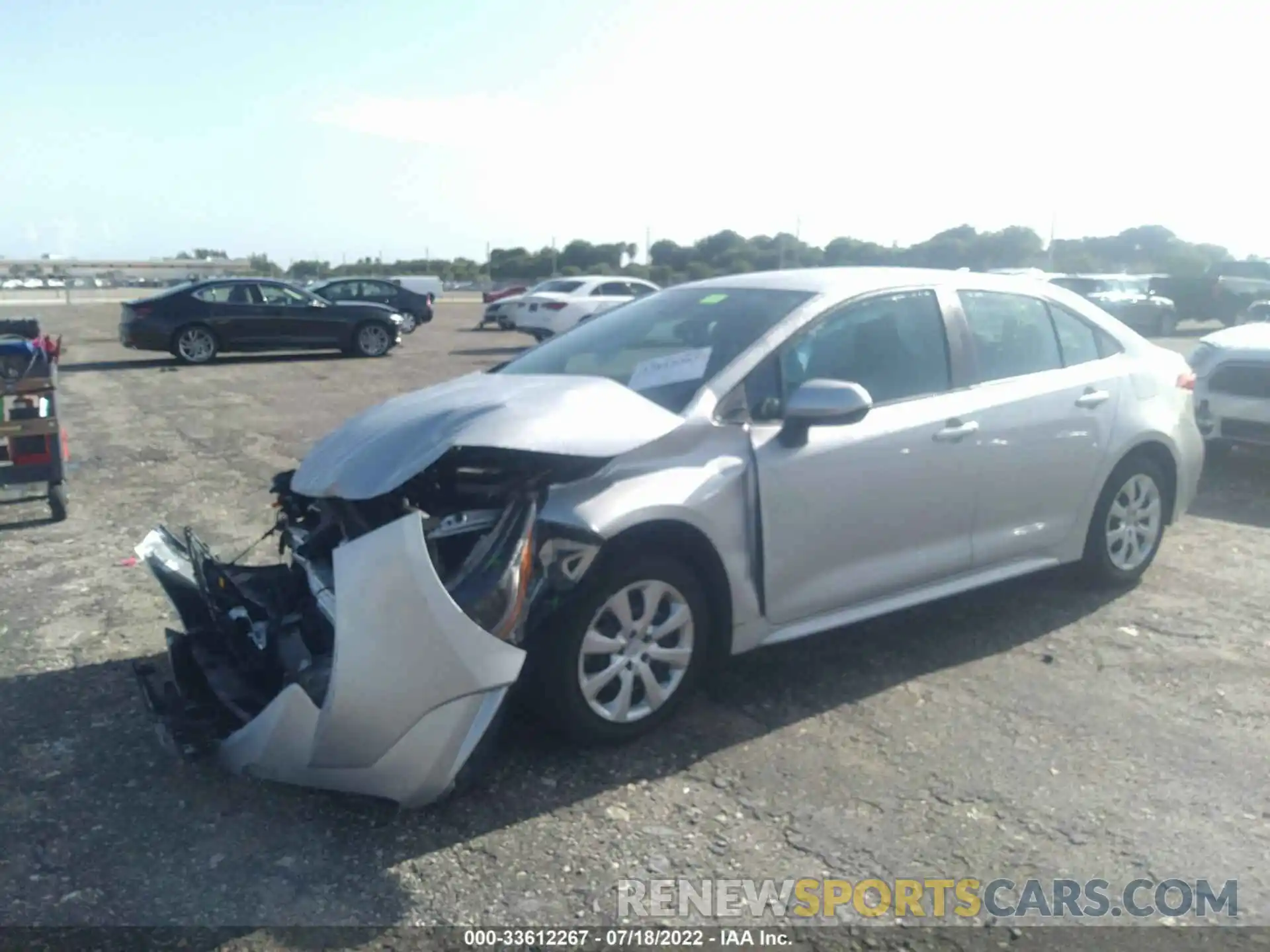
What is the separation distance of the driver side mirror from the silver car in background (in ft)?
18.6

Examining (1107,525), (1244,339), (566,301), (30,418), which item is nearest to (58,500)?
(30,418)

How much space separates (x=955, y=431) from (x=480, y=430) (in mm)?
2206

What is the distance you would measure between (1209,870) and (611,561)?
6.83 feet

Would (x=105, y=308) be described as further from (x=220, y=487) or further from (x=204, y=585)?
(x=204, y=585)

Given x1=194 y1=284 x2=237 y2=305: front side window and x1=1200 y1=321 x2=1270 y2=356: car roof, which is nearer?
x1=1200 y1=321 x2=1270 y2=356: car roof

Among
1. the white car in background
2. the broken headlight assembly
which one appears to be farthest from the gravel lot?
the white car in background

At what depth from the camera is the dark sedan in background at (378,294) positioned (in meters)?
28.9

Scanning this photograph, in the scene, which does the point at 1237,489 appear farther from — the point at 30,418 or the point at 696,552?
the point at 30,418

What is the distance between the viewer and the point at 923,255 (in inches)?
1113

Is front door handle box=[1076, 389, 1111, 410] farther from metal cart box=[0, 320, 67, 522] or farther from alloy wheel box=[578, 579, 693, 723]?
metal cart box=[0, 320, 67, 522]

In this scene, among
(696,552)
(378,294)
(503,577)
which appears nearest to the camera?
(503,577)

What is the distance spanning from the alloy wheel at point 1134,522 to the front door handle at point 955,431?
4.11ft

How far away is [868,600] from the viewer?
187 inches

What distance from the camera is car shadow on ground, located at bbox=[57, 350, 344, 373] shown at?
18047 mm
